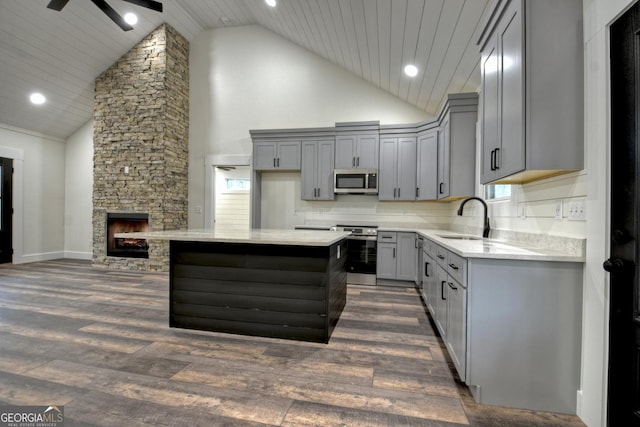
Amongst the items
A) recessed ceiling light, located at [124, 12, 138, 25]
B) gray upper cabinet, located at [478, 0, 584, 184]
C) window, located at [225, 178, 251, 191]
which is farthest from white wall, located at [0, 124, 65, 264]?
gray upper cabinet, located at [478, 0, 584, 184]

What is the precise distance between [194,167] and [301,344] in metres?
4.61

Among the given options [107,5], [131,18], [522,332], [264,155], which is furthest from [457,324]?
[131,18]

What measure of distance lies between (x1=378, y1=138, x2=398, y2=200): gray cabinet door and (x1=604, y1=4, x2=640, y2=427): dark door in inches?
125

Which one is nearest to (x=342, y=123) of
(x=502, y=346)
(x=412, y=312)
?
(x=412, y=312)

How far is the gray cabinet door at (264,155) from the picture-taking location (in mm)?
5008

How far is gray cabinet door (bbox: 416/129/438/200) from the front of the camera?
415 centimetres

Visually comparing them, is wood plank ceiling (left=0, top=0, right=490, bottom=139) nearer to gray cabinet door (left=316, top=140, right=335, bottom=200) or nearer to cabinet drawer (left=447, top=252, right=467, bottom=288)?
gray cabinet door (left=316, top=140, right=335, bottom=200)

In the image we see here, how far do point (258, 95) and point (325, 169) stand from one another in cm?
214

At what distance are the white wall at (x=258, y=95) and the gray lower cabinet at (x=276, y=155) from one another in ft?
1.88

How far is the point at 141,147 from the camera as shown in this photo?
206 inches

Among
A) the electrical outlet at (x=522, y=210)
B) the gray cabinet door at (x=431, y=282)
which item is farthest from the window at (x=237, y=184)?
the electrical outlet at (x=522, y=210)

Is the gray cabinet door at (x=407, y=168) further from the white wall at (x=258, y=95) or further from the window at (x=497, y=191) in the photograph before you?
the window at (x=497, y=191)

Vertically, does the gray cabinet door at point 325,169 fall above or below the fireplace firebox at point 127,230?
above

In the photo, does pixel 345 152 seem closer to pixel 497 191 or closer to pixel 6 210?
pixel 497 191
